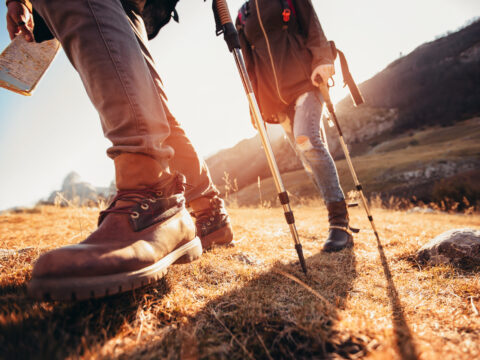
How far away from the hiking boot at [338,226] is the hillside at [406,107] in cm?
3396

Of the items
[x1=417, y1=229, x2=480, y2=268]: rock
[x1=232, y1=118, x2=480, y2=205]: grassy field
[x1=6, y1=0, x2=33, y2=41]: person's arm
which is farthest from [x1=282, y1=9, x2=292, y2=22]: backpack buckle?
[x1=232, y1=118, x2=480, y2=205]: grassy field

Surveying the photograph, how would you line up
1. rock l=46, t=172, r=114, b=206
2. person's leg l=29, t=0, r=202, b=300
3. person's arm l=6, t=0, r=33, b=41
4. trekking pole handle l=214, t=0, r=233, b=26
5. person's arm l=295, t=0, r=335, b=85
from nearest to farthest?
person's leg l=29, t=0, r=202, b=300
person's arm l=6, t=0, r=33, b=41
trekking pole handle l=214, t=0, r=233, b=26
person's arm l=295, t=0, r=335, b=85
rock l=46, t=172, r=114, b=206

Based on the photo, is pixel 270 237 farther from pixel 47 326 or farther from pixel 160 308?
pixel 47 326

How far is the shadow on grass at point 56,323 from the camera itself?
0.57 metres

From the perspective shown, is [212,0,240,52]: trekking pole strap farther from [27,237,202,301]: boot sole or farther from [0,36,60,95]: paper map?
[27,237,202,301]: boot sole

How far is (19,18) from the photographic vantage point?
1.34 meters

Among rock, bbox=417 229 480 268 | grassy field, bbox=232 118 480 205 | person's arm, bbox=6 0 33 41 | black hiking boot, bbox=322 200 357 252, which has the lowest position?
grassy field, bbox=232 118 480 205

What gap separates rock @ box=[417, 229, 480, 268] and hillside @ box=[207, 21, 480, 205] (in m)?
34.3

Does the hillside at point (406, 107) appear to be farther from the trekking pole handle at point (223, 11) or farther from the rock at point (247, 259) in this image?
the rock at point (247, 259)

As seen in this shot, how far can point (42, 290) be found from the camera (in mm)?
727

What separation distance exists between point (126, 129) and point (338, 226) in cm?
201

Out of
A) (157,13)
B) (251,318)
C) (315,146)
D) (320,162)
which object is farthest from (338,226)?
(157,13)

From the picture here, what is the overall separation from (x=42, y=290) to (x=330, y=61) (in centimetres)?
268

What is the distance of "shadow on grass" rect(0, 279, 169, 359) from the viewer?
1.86 feet
